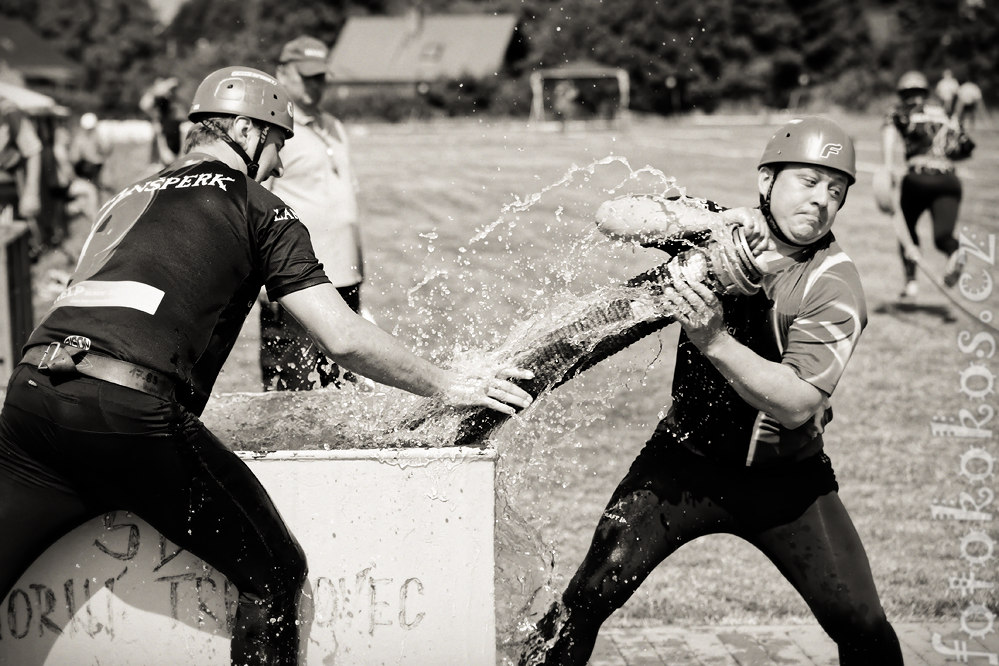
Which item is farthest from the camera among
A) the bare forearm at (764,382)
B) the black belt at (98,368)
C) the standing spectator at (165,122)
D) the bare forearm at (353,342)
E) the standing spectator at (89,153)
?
the standing spectator at (89,153)

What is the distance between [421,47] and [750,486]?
90.1 meters

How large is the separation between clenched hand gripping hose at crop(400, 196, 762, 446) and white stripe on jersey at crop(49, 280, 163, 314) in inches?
39.1

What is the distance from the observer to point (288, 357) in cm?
601

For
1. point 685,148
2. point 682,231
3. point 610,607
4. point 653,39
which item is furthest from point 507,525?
point 653,39

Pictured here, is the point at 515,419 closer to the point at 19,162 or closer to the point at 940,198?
the point at 940,198

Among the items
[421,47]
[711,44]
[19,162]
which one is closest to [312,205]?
[19,162]

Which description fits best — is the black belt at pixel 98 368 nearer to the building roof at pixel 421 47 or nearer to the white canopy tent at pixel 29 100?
the white canopy tent at pixel 29 100

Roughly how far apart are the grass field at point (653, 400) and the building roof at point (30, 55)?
173ft

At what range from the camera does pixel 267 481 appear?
3285mm

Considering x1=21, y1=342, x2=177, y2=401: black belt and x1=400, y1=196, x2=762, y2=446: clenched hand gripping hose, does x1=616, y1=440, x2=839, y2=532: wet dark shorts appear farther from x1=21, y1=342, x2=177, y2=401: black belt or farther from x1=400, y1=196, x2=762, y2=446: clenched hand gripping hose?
x1=21, y1=342, x2=177, y2=401: black belt

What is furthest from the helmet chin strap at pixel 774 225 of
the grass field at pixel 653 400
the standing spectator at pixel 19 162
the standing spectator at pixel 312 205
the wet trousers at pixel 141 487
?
the standing spectator at pixel 19 162

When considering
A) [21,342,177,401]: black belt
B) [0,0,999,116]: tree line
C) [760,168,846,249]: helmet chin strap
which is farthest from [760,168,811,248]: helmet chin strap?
[0,0,999,116]: tree line

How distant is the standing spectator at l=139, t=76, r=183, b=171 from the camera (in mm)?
11367

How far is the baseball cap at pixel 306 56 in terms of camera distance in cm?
644
